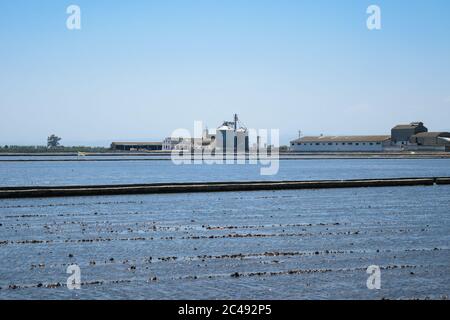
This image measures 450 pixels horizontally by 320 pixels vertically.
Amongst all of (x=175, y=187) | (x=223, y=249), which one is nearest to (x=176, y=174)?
(x=175, y=187)

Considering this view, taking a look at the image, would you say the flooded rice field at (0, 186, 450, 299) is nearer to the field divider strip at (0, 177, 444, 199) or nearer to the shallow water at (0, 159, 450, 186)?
the field divider strip at (0, 177, 444, 199)

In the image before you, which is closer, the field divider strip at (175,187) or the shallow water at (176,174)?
the field divider strip at (175,187)

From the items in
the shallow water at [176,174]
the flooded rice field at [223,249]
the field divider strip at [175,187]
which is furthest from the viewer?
the shallow water at [176,174]

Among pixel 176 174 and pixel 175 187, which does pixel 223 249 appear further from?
pixel 176 174

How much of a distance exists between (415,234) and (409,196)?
27739 millimetres

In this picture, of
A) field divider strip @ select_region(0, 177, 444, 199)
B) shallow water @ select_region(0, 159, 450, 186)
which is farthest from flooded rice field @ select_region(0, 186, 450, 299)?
shallow water @ select_region(0, 159, 450, 186)

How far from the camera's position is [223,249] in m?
30.8

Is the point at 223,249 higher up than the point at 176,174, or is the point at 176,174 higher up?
the point at 223,249

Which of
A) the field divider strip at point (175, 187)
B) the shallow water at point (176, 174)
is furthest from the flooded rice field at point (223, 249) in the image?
the shallow water at point (176, 174)

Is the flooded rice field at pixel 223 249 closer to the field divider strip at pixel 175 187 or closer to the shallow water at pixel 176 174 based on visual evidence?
the field divider strip at pixel 175 187

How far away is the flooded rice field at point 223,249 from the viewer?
22.6 meters

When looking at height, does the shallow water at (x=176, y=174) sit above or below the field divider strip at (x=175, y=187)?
below

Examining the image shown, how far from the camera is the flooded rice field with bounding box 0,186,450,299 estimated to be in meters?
22.6
